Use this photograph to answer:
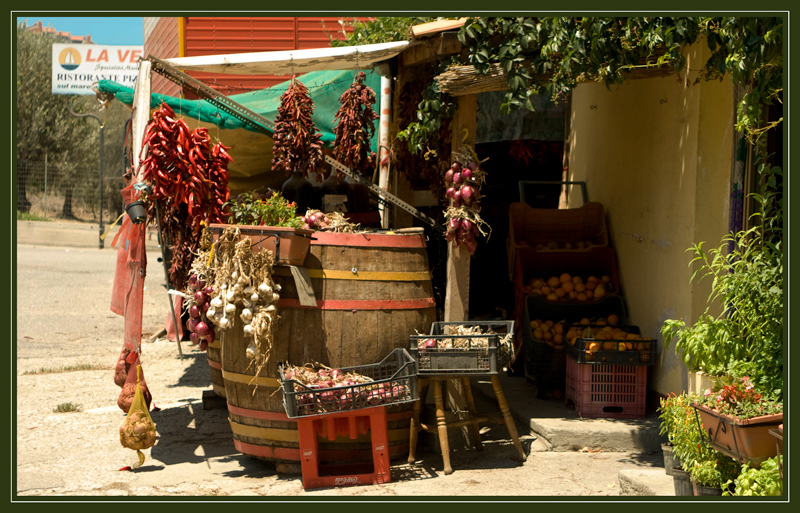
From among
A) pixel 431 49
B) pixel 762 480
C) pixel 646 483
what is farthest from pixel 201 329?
pixel 762 480

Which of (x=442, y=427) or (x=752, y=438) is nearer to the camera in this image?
(x=752, y=438)

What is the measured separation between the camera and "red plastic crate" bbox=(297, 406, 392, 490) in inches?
188

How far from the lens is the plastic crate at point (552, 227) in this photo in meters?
7.37

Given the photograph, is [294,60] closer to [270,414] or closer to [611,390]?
[270,414]

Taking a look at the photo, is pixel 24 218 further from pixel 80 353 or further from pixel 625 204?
pixel 625 204

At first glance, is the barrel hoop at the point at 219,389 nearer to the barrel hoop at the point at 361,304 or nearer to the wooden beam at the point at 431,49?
the barrel hoop at the point at 361,304

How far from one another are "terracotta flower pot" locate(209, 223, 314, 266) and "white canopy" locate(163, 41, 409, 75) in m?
1.72

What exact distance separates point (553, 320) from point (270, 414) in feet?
10.2

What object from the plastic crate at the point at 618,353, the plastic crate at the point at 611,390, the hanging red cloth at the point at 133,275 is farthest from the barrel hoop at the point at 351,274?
the plastic crate at the point at 611,390

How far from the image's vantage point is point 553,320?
699 cm

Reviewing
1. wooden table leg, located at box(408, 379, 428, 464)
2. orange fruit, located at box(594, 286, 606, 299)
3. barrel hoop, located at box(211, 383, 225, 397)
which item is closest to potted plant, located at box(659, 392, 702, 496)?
wooden table leg, located at box(408, 379, 428, 464)

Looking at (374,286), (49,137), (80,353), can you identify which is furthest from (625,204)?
(49,137)

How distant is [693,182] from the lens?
→ 5449 millimetres

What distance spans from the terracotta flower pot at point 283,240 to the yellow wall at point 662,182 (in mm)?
2808
